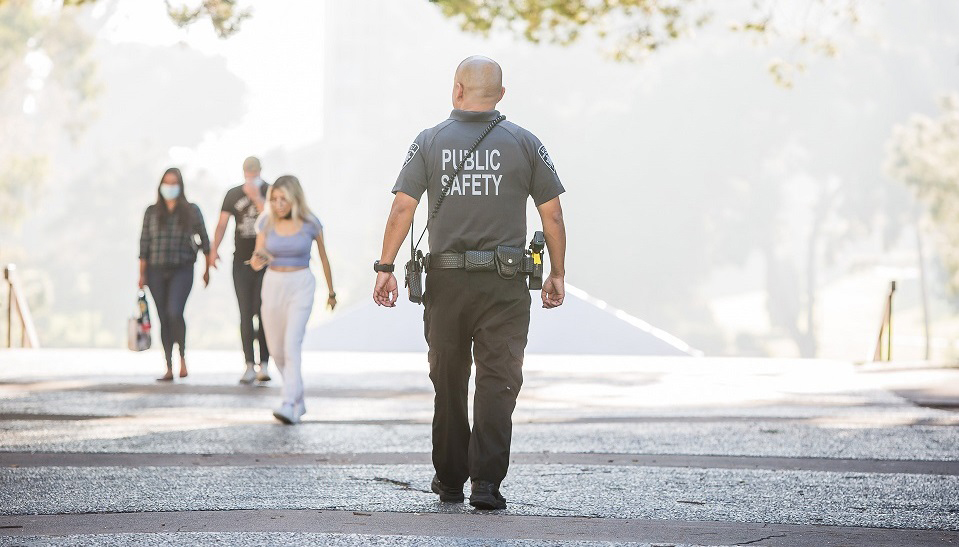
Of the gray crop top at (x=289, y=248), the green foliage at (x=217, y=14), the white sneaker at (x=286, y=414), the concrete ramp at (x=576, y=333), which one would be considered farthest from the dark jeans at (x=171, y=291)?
the concrete ramp at (x=576, y=333)

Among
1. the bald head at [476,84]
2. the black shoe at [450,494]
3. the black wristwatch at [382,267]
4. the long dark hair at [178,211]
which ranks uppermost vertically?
A: the bald head at [476,84]

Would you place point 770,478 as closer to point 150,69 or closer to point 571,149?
point 571,149

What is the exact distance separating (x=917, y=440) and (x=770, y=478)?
2.25 m

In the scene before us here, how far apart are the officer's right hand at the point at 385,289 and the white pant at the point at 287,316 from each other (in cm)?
379

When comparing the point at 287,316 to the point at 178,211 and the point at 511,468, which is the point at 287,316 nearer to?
the point at 511,468

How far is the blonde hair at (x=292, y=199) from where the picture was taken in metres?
9.81

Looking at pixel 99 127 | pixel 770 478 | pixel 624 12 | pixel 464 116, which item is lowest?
pixel 770 478

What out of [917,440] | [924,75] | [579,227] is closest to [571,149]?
[579,227]

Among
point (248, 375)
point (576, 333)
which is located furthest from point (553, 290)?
point (576, 333)

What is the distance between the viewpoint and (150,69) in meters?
84.3

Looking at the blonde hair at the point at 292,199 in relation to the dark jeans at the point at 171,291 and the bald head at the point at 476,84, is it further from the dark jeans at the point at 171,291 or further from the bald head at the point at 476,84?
the bald head at the point at 476,84

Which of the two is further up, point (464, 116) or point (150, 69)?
point (150, 69)

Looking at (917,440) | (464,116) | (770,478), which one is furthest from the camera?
(917,440)

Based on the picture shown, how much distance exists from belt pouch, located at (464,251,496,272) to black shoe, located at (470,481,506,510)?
35.5 inches
